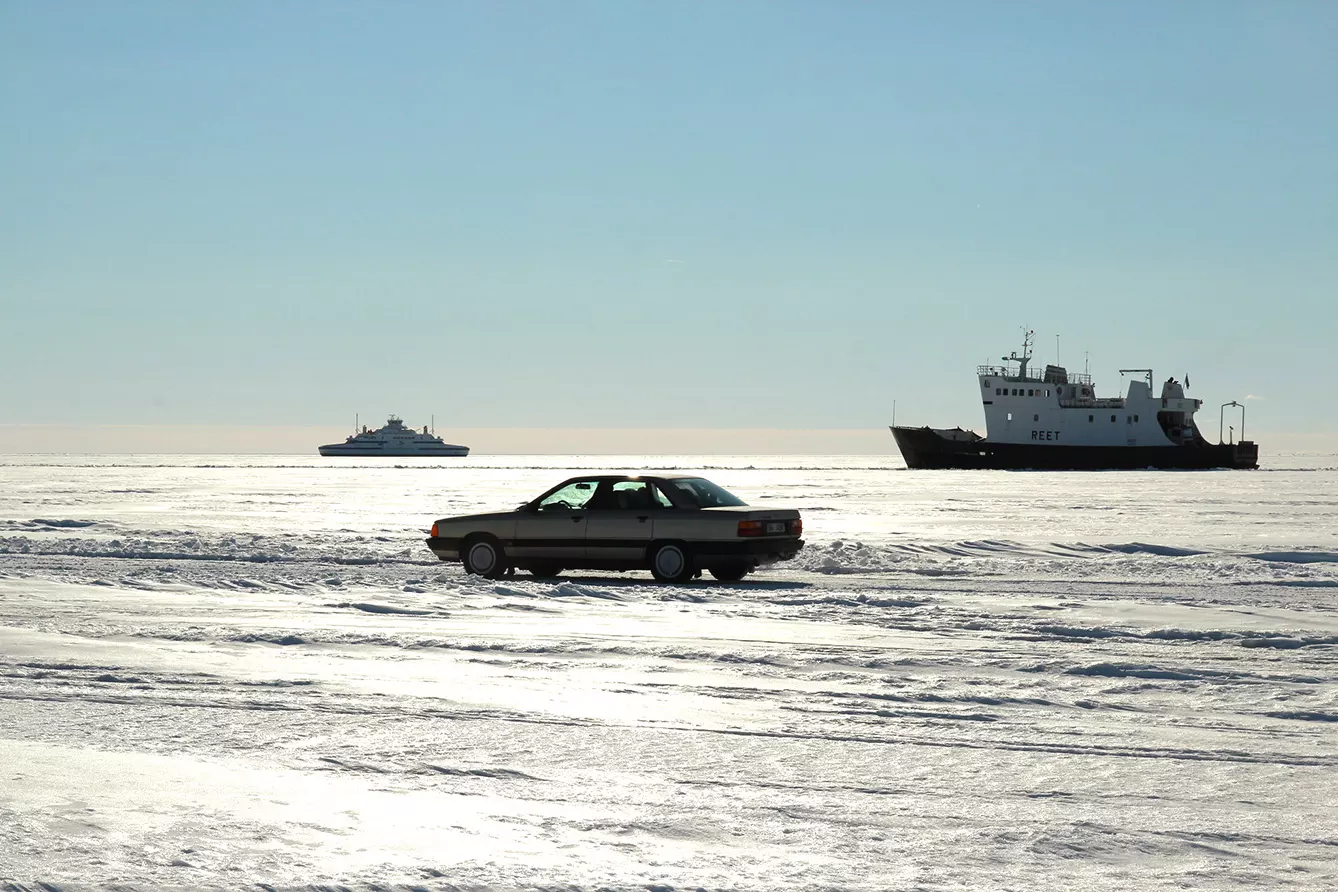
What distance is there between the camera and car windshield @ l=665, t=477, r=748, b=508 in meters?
18.0

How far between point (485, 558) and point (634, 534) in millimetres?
2026

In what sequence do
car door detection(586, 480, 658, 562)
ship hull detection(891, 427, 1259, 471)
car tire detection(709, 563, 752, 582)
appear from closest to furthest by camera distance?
car door detection(586, 480, 658, 562) → car tire detection(709, 563, 752, 582) → ship hull detection(891, 427, 1259, 471)

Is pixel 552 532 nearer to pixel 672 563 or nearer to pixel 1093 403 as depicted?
pixel 672 563

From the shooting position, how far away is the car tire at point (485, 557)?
18.3 m

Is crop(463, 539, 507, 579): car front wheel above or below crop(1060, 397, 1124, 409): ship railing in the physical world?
below

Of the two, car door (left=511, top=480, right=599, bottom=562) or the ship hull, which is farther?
the ship hull

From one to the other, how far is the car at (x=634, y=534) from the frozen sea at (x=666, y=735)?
1148 millimetres

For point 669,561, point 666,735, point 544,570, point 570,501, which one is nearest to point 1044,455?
point 570,501

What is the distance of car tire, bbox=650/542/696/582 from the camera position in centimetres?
Answer: 1758

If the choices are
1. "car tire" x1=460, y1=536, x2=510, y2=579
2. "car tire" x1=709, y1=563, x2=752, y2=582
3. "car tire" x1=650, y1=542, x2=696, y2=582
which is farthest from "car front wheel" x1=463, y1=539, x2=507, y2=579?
"car tire" x1=709, y1=563, x2=752, y2=582

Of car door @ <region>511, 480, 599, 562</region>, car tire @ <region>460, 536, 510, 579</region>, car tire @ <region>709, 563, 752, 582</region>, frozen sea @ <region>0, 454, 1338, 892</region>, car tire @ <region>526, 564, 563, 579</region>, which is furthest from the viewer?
car tire @ <region>526, 564, 563, 579</region>

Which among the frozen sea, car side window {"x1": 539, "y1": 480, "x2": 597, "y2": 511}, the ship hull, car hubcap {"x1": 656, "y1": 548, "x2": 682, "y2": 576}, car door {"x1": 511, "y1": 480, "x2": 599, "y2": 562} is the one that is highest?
the ship hull

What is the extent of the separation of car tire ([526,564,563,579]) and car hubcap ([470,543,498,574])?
1.75 feet

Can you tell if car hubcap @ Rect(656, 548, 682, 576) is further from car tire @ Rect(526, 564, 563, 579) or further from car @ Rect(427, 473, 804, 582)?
car tire @ Rect(526, 564, 563, 579)
